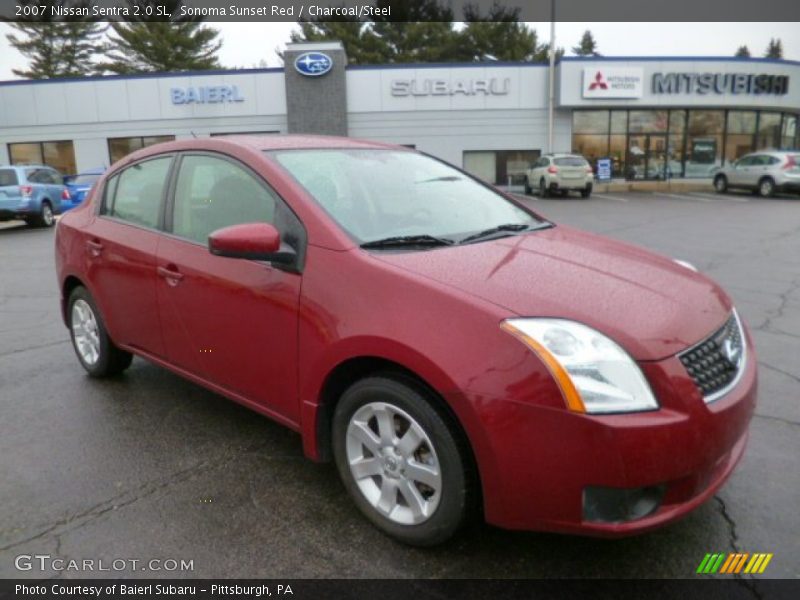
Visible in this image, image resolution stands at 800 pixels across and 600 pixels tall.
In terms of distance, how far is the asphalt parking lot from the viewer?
246 centimetres

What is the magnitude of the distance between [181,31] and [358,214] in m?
47.0

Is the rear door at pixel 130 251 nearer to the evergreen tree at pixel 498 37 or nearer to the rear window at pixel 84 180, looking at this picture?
the rear window at pixel 84 180

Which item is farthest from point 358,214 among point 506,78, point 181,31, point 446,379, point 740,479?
point 181,31

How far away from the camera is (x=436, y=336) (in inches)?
89.5

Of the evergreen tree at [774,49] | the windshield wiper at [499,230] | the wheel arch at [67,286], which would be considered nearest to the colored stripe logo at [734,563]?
the windshield wiper at [499,230]

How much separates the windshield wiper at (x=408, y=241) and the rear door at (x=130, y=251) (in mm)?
1480

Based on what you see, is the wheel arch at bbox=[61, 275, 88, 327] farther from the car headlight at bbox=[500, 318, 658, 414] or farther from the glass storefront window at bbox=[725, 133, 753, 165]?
the glass storefront window at bbox=[725, 133, 753, 165]

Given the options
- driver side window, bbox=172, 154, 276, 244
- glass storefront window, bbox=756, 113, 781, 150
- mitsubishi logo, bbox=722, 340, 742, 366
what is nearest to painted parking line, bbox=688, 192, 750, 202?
glass storefront window, bbox=756, 113, 781, 150

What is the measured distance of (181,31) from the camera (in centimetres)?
4381

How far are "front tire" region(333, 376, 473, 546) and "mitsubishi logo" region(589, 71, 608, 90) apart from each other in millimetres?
27742

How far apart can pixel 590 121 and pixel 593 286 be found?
2860 centimetres

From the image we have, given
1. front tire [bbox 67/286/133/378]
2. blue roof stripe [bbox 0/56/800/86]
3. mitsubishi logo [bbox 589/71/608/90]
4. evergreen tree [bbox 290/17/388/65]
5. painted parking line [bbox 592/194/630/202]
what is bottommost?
painted parking line [bbox 592/194/630/202]

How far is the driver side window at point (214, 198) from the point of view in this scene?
10.2 feet

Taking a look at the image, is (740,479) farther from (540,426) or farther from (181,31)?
(181,31)
